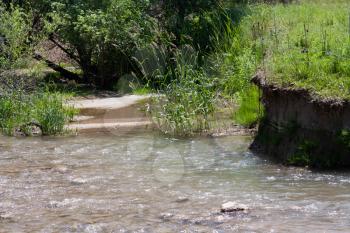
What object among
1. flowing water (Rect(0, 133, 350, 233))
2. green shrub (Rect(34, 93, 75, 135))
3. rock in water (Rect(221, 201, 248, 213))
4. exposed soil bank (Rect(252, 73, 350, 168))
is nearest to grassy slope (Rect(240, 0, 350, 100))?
exposed soil bank (Rect(252, 73, 350, 168))

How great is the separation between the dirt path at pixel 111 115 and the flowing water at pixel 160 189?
4.39 ft

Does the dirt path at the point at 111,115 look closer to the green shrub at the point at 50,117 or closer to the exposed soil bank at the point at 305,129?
the green shrub at the point at 50,117

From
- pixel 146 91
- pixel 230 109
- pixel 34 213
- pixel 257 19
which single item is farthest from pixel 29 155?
pixel 257 19

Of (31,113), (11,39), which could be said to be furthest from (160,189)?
(11,39)

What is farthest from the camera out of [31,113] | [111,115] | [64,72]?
[64,72]

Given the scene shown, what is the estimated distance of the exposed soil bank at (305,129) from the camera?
26.6 feet

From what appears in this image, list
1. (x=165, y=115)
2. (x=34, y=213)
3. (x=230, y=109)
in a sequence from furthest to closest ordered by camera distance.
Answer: (x=230, y=109) → (x=165, y=115) → (x=34, y=213)

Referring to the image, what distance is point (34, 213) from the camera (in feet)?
21.7

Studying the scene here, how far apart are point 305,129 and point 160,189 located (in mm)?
2155

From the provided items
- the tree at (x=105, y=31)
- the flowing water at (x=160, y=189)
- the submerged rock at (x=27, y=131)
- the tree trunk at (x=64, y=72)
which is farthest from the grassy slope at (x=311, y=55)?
the tree trunk at (x=64, y=72)

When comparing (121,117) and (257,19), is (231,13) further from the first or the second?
(121,117)

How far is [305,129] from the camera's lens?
852cm

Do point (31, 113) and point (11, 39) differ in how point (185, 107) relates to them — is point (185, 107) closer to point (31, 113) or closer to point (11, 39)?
point (31, 113)

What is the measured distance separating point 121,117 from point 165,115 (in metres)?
1.85
